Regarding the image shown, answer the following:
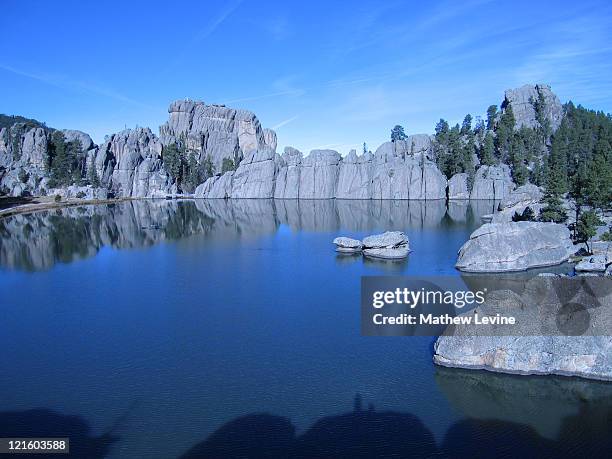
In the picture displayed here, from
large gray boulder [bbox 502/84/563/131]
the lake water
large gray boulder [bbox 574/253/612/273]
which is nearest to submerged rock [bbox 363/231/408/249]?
the lake water

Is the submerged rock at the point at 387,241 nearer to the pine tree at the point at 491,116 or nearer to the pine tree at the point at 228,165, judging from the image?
the pine tree at the point at 491,116

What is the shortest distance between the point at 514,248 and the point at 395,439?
1042 inches

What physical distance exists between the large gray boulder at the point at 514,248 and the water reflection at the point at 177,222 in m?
7.38

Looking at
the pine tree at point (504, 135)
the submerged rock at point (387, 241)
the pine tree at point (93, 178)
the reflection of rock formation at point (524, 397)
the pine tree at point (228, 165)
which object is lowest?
the reflection of rock formation at point (524, 397)

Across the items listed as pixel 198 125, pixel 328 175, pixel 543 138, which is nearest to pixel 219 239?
pixel 328 175

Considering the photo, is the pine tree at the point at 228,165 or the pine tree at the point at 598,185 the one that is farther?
the pine tree at the point at 228,165

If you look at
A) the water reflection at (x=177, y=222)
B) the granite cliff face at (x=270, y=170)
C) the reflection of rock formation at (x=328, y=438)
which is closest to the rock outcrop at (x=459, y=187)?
the granite cliff face at (x=270, y=170)

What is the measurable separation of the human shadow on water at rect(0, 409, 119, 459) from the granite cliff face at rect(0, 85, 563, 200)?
99.1 meters

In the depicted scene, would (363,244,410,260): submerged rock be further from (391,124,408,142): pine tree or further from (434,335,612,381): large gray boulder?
(391,124,408,142): pine tree

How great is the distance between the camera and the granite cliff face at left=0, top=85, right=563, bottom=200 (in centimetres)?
11254

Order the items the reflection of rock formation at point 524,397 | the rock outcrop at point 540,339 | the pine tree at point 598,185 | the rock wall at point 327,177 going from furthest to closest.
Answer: the rock wall at point 327,177, the pine tree at point 598,185, the rock outcrop at point 540,339, the reflection of rock formation at point 524,397

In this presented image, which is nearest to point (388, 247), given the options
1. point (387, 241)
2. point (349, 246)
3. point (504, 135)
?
point (387, 241)

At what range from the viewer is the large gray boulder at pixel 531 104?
122688 millimetres

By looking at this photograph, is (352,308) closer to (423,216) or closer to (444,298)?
(444,298)
